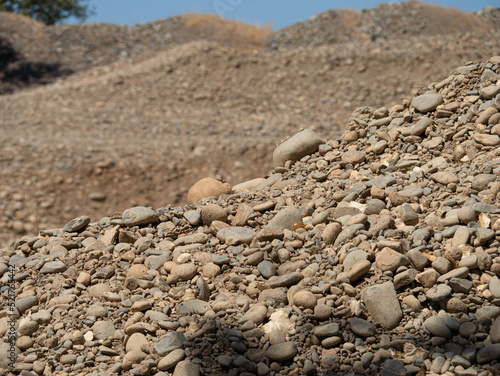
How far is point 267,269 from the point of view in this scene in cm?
334

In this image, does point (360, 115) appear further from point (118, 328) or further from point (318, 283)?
point (118, 328)

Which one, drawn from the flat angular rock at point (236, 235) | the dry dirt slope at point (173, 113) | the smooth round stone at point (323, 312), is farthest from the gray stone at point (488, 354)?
the dry dirt slope at point (173, 113)

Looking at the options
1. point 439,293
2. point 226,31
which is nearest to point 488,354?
point 439,293

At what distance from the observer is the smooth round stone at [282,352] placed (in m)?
2.75

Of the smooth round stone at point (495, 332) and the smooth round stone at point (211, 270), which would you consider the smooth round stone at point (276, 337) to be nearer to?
the smooth round stone at point (211, 270)

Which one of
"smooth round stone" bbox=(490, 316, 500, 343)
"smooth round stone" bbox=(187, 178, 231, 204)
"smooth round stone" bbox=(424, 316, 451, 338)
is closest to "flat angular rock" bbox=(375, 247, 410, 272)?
"smooth round stone" bbox=(424, 316, 451, 338)

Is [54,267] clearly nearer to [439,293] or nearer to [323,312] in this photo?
[323,312]

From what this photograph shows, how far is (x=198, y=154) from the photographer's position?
9438 millimetres

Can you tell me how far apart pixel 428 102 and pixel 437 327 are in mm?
2435

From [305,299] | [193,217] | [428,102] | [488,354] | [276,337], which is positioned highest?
[428,102]

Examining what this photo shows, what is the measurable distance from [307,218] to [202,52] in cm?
1098

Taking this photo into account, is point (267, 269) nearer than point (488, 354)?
No

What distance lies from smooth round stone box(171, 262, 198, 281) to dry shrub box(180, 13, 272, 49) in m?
14.3

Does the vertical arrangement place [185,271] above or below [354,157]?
below
